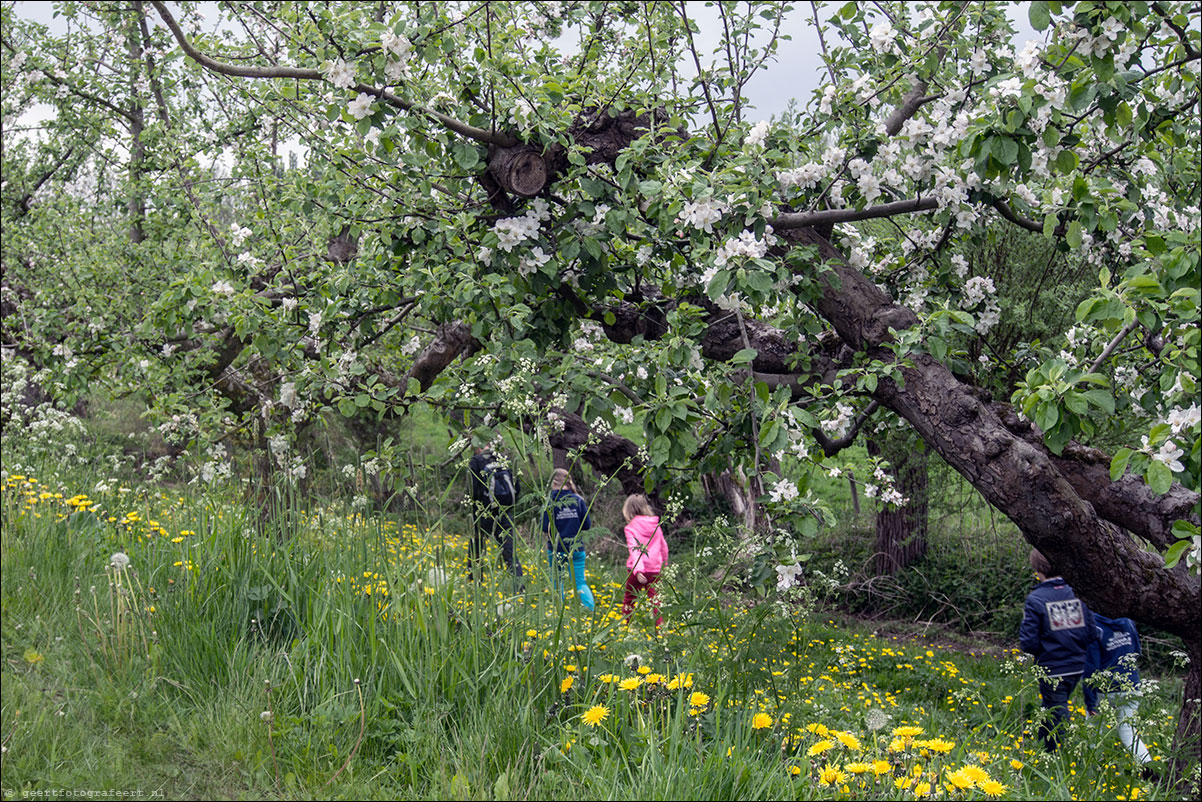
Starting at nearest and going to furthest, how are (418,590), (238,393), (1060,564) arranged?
(418,590), (1060,564), (238,393)

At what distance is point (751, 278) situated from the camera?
3180mm

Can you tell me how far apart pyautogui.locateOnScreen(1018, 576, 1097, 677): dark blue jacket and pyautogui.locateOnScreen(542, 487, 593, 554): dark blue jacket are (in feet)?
8.71

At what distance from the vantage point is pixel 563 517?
5.01 m

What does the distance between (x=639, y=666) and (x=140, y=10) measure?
9295 millimetres

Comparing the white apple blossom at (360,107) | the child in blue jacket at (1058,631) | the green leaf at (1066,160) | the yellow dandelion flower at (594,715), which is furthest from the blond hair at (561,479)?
the child in blue jacket at (1058,631)

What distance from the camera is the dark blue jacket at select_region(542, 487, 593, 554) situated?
2938 mm

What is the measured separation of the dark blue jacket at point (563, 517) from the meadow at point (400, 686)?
13 centimetres

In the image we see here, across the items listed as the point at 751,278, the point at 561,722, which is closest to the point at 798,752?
the point at 561,722

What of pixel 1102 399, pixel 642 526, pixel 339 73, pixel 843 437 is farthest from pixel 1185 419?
pixel 642 526

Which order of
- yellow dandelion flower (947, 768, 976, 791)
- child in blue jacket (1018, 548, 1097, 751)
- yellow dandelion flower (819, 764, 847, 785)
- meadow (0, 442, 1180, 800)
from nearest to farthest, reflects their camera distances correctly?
yellow dandelion flower (947, 768, 976, 791) < yellow dandelion flower (819, 764, 847, 785) < meadow (0, 442, 1180, 800) < child in blue jacket (1018, 548, 1097, 751)

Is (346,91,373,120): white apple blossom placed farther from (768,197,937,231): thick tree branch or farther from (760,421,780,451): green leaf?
(760,421,780,451): green leaf

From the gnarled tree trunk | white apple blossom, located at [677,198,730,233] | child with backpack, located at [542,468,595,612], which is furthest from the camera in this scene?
the gnarled tree trunk

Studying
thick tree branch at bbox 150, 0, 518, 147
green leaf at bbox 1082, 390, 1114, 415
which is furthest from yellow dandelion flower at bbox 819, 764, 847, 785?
thick tree branch at bbox 150, 0, 518, 147

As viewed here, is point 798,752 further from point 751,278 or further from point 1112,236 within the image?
point 1112,236
